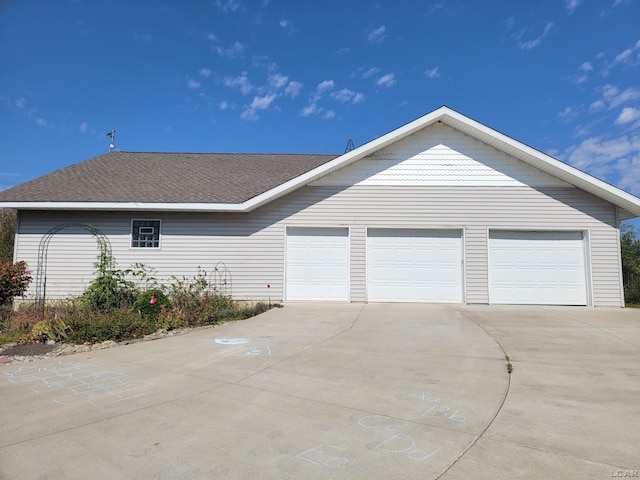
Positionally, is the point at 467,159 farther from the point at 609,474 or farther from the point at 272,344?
the point at 609,474

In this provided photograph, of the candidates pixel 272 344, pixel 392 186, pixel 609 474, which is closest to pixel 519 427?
pixel 609 474

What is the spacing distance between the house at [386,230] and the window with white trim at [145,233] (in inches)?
1.7

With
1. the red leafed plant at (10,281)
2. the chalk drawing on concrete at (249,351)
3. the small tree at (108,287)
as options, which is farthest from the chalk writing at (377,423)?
the red leafed plant at (10,281)

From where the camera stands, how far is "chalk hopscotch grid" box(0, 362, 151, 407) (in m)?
4.49

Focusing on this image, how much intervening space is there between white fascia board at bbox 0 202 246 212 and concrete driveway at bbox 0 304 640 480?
200 inches

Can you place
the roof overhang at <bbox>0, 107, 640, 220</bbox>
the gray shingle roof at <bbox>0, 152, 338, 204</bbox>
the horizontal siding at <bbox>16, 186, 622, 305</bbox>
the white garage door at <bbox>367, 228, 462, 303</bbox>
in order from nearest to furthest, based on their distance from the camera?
the roof overhang at <bbox>0, 107, 640, 220</bbox>
the gray shingle roof at <bbox>0, 152, 338, 204</bbox>
the horizontal siding at <bbox>16, 186, 622, 305</bbox>
the white garage door at <bbox>367, 228, 462, 303</bbox>

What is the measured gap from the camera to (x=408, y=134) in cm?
1230

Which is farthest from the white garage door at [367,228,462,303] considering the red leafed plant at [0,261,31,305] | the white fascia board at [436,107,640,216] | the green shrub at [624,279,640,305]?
the red leafed plant at [0,261,31,305]

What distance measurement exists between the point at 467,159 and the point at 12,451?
12.6 m

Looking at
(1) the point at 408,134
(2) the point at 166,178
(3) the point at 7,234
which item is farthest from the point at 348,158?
(3) the point at 7,234

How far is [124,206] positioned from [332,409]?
10034 mm

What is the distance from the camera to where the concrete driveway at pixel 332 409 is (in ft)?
9.71

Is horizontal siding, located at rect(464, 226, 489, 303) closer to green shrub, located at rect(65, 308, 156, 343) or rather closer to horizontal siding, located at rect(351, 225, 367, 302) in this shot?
horizontal siding, located at rect(351, 225, 367, 302)

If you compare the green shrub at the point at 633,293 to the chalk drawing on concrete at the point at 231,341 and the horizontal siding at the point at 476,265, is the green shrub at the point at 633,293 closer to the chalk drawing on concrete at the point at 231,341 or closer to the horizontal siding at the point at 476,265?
the horizontal siding at the point at 476,265
